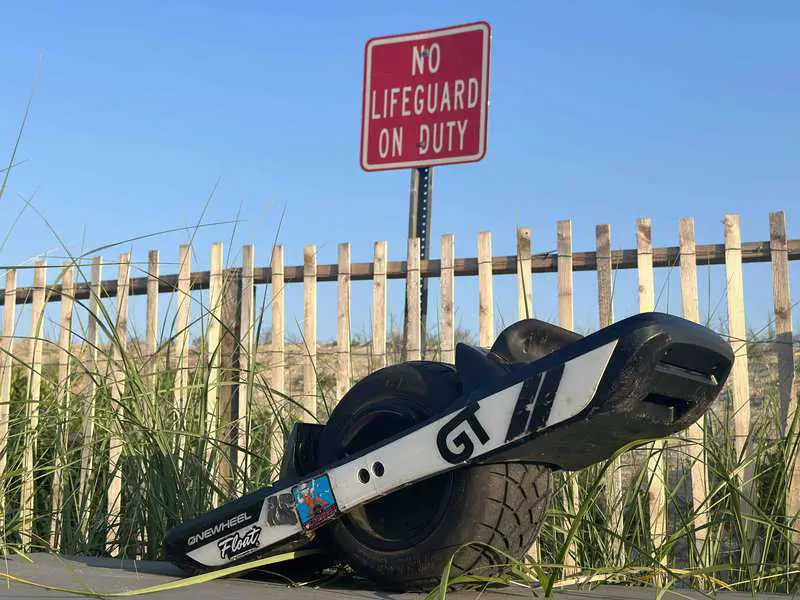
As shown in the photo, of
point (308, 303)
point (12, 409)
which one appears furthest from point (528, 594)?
point (12, 409)

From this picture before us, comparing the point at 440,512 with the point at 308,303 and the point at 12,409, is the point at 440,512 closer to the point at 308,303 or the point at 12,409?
the point at 308,303

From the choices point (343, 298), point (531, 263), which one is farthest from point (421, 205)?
point (531, 263)

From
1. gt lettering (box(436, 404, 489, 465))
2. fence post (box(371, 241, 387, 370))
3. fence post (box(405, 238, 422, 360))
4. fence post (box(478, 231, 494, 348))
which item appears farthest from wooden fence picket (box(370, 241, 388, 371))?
gt lettering (box(436, 404, 489, 465))

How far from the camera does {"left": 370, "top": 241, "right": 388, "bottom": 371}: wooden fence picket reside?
6996 millimetres

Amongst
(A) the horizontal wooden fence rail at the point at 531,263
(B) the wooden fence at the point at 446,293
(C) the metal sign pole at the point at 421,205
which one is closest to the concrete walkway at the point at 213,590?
(B) the wooden fence at the point at 446,293

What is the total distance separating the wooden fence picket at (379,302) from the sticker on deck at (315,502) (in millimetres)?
4699

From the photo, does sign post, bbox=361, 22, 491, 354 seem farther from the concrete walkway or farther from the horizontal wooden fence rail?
the concrete walkway

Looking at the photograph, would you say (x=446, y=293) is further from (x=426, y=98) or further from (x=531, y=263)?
(x=426, y=98)

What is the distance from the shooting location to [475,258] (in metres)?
6.86

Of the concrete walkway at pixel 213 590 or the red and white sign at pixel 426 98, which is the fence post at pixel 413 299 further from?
the concrete walkway at pixel 213 590

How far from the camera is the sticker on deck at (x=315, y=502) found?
220 centimetres

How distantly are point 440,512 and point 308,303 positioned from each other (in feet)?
17.5

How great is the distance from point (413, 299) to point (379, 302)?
11.7 inches

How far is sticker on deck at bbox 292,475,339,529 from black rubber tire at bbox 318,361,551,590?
5 cm
